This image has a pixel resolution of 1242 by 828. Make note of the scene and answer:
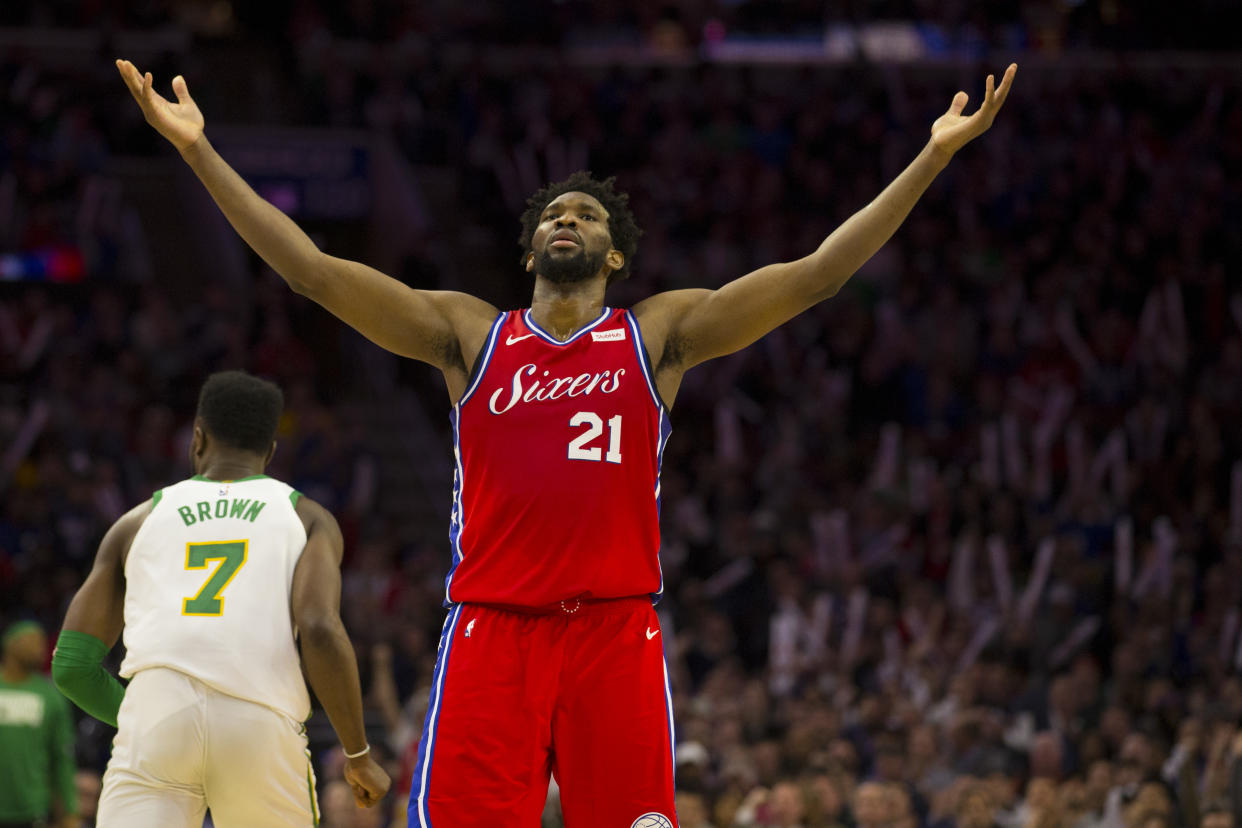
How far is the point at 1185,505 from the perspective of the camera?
15.9 meters

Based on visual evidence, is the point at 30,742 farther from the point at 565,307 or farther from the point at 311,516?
the point at 565,307

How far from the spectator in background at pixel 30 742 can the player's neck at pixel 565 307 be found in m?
6.51

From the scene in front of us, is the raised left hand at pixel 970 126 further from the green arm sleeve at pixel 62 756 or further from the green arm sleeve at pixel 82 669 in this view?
the green arm sleeve at pixel 62 756

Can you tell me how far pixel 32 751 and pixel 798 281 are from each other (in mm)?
7331

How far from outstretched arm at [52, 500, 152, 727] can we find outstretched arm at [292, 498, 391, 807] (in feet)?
1.92

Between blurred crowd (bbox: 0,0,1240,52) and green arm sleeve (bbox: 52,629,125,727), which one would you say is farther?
blurred crowd (bbox: 0,0,1240,52)

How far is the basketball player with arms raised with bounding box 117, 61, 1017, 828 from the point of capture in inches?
190

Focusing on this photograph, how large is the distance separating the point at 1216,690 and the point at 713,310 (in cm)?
963

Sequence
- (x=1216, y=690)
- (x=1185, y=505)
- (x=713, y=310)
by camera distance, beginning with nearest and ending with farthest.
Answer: (x=713, y=310)
(x=1216, y=690)
(x=1185, y=505)

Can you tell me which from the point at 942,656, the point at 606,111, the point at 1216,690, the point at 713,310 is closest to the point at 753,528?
the point at 942,656

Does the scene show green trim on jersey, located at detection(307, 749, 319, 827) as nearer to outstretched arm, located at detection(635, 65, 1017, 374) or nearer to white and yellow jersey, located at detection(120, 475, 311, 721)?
white and yellow jersey, located at detection(120, 475, 311, 721)

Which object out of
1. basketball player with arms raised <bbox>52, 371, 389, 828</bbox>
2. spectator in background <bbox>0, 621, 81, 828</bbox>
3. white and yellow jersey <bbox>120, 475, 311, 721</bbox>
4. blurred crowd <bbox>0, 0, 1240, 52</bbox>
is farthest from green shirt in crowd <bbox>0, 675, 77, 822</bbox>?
blurred crowd <bbox>0, 0, 1240, 52</bbox>

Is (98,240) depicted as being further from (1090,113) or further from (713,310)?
(713,310)

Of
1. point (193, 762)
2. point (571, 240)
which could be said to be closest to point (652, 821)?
point (193, 762)
